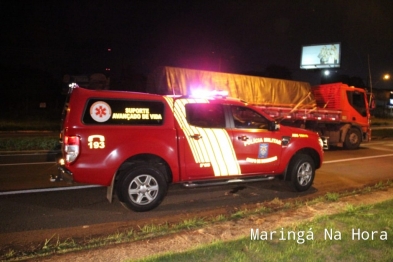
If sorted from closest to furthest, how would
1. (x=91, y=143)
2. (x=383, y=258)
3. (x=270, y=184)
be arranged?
(x=383, y=258), (x=91, y=143), (x=270, y=184)

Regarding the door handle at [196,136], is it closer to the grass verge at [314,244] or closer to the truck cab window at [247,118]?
the truck cab window at [247,118]

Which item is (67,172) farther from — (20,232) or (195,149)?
(195,149)

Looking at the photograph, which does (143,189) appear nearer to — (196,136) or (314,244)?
(196,136)

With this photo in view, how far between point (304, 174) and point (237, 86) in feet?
19.9

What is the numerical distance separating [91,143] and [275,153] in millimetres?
3475

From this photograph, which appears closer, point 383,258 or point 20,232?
point 383,258

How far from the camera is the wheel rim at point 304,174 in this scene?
24.4 feet

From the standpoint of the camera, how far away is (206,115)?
6496mm

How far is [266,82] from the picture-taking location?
13859mm

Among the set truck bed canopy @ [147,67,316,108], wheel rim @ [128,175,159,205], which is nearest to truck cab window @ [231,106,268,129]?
wheel rim @ [128,175,159,205]

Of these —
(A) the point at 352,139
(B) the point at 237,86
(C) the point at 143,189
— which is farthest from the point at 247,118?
(A) the point at 352,139

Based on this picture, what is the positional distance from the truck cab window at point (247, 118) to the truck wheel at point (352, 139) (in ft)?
32.6

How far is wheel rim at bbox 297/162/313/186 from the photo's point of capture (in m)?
7.43

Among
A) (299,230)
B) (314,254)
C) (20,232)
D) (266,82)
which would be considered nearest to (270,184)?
(299,230)
